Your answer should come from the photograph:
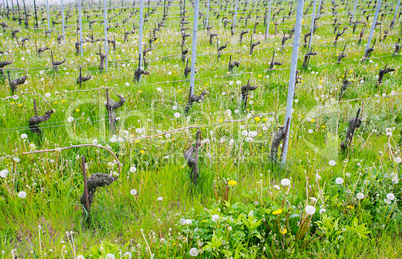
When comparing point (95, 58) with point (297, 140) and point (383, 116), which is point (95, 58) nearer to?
point (297, 140)

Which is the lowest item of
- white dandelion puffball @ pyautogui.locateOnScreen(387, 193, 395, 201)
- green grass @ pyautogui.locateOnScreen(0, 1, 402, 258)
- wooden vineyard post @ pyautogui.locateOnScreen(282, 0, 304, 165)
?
green grass @ pyautogui.locateOnScreen(0, 1, 402, 258)

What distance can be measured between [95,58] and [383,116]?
7.17m

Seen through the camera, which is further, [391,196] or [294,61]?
[294,61]

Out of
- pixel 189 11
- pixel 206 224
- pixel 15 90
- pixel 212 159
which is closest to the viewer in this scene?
pixel 206 224

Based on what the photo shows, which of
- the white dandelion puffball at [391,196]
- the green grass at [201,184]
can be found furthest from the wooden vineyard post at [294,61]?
the white dandelion puffball at [391,196]

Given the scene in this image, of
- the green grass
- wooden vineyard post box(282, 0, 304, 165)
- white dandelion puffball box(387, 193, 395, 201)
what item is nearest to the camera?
the green grass

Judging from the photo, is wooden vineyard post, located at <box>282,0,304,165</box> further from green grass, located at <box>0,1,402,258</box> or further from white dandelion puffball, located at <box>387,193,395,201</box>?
white dandelion puffball, located at <box>387,193,395,201</box>

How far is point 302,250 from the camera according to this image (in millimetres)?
2361

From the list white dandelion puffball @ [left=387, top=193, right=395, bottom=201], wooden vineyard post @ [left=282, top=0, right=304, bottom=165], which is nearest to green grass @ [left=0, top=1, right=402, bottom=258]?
white dandelion puffball @ [left=387, top=193, right=395, bottom=201]

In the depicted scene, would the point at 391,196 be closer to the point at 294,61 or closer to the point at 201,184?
the point at 294,61

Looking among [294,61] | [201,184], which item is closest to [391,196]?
[294,61]

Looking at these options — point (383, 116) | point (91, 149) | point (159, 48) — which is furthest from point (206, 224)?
point (159, 48)

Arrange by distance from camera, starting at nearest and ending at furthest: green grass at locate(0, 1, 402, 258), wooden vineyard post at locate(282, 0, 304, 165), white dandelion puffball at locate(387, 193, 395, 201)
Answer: green grass at locate(0, 1, 402, 258) < white dandelion puffball at locate(387, 193, 395, 201) < wooden vineyard post at locate(282, 0, 304, 165)

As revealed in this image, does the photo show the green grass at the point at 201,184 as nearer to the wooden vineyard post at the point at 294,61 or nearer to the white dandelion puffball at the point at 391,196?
the white dandelion puffball at the point at 391,196
